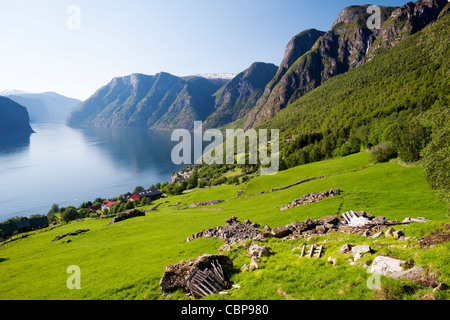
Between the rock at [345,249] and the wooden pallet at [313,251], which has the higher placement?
the rock at [345,249]

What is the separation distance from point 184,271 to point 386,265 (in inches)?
499

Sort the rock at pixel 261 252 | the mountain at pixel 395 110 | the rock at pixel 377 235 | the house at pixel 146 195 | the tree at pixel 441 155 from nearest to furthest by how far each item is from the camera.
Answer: the rock at pixel 377 235, the rock at pixel 261 252, the tree at pixel 441 155, the mountain at pixel 395 110, the house at pixel 146 195

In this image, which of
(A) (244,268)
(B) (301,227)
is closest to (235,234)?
(B) (301,227)

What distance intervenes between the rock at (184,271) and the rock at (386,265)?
9246mm

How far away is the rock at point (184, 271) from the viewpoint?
14805 millimetres

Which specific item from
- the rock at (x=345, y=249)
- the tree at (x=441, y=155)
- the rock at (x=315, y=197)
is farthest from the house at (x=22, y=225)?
the tree at (x=441, y=155)

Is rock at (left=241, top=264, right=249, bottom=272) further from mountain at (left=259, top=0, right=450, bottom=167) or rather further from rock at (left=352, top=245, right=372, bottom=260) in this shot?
mountain at (left=259, top=0, right=450, bottom=167)

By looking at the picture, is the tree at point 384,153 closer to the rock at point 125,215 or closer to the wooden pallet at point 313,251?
the wooden pallet at point 313,251

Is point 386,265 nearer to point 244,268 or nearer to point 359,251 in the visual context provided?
point 359,251

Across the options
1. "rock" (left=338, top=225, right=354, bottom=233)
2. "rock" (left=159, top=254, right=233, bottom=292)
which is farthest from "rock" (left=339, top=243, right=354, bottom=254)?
"rock" (left=159, top=254, right=233, bottom=292)

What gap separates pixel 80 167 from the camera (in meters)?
199
